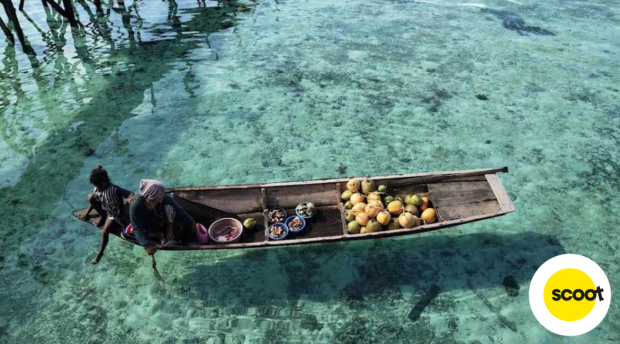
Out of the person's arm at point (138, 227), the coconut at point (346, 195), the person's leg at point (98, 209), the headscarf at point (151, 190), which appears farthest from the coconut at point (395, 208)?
the person's leg at point (98, 209)

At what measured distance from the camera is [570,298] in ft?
21.8

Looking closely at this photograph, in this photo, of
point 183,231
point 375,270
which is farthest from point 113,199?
point 375,270

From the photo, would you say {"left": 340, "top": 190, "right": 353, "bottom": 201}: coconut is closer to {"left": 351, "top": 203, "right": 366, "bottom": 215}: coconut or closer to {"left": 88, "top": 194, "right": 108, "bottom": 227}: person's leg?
{"left": 351, "top": 203, "right": 366, "bottom": 215}: coconut

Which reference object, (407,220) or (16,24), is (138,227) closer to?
(407,220)

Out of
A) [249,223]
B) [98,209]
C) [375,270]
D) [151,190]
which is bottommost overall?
[375,270]

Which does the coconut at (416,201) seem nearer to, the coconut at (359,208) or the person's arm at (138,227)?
the coconut at (359,208)

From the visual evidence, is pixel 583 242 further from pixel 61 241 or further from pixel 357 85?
pixel 61 241

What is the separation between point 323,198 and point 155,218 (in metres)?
3.56

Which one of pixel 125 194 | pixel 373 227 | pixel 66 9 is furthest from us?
pixel 66 9

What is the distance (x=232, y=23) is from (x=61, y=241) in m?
14.6

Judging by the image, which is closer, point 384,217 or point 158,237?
point 158,237

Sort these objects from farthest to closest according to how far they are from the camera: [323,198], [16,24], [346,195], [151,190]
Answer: [16,24], [323,198], [346,195], [151,190]

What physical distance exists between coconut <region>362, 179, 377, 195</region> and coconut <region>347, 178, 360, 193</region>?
0.13m

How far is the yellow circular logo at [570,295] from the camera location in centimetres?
663
